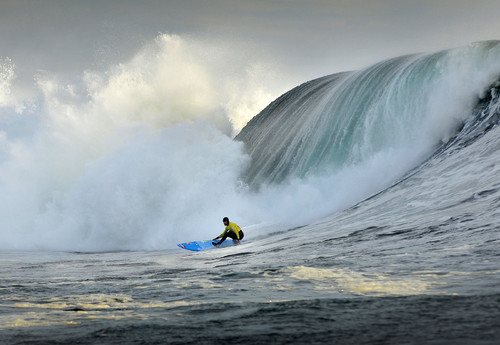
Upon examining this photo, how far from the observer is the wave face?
48.5 ft

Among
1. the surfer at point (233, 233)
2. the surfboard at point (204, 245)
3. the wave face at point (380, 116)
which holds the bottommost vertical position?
the surfboard at point (204, 245)

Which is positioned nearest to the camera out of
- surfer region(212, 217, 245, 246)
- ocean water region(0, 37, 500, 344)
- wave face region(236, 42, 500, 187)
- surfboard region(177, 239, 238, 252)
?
ocean water region(0, 37, 500, 344)

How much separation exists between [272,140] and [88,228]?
7473mm

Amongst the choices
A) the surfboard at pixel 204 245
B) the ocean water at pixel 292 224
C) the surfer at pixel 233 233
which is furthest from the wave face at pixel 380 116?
the surfboard at pixel 204 245

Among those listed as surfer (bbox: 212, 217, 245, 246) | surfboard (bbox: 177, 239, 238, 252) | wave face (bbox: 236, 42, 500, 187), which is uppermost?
wave face (bbox: 236, 42, 500, 187)

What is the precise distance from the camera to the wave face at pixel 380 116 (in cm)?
1478

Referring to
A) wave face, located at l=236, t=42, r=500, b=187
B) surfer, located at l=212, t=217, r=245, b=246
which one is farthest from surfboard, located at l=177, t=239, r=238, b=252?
wave face, located at l=236, t=42, r=500, b=187

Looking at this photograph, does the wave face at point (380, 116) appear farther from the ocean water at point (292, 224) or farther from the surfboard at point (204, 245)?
the surfboard at point (204, 245)

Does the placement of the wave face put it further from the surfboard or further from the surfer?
the surfboard

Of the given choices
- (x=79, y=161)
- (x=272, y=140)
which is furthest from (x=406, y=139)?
(x=79, y=161)

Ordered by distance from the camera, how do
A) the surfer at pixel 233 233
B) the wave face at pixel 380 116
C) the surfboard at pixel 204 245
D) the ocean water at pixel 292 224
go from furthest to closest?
1. the wave face at pixel 380 116
2. the surfer at pixel 233 233
3. the surfboard at pixel 204 245
4. the ocean water at pixel 292 224

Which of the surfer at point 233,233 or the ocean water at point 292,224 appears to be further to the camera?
the surfer at point 233,233

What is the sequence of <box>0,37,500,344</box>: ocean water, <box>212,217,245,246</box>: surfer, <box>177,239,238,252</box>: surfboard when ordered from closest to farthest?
<box>0,37,500,344</box>: ocean water, <box>177,239,238,252</box>: surfboard, <box>212,217,245,246</box>: surfer

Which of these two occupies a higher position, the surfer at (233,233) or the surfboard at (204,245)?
the surfer at (233,233)
